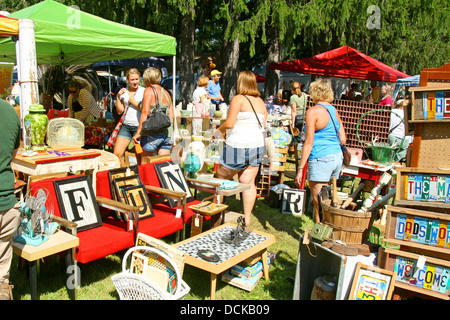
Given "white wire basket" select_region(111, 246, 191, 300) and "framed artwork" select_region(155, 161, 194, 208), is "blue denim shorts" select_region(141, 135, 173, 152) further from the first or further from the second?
"white wire basket" select_region(111, 246, 191, 300)

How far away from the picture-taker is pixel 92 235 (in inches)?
128

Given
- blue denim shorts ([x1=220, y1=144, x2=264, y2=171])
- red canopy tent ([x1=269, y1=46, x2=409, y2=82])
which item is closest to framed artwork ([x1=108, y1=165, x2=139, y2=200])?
blue denim shorts ([x1=220, y1=144, x2=264, y2=171])

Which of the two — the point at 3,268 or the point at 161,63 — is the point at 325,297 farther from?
the point at 161,63

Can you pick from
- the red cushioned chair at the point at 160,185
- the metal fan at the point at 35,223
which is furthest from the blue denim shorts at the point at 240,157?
the metal fan at the point at 35,223

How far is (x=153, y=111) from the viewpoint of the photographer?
473 centimetres

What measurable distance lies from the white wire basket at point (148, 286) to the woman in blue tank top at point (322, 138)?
175 cm

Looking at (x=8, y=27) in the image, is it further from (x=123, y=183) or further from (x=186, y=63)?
(x=186, y=63)

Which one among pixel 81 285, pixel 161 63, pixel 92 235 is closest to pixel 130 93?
pixel 92 235

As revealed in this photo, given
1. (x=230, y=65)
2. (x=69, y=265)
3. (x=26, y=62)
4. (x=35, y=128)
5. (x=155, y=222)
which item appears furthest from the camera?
(x=230, y=65)

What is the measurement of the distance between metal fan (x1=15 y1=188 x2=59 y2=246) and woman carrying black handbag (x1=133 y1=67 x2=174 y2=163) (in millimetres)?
1968

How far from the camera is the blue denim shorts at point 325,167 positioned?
12.3ft

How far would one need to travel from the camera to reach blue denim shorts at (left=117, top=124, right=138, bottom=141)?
516cm

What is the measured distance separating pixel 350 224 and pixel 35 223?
2284mm

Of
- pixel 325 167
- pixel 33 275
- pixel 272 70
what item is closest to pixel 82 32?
pixel 33 275
